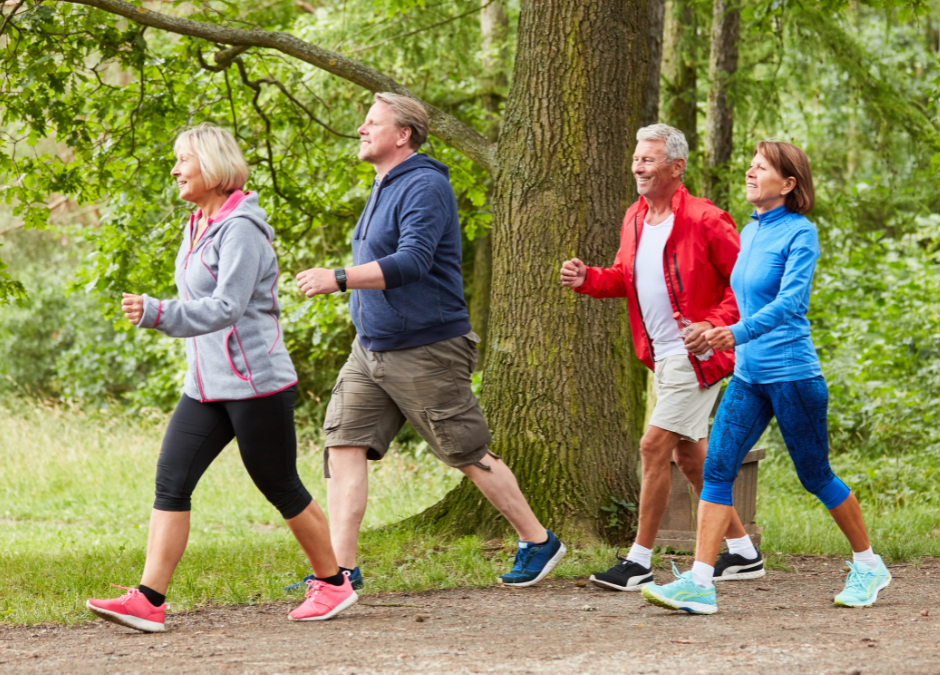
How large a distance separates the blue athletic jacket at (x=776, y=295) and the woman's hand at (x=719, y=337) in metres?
0.06

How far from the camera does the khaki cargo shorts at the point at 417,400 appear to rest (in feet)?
14.1

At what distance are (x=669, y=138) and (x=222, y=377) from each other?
A: 220 centimetres

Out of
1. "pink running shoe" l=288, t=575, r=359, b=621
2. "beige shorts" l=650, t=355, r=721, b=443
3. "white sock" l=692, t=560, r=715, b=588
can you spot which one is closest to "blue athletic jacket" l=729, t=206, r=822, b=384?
"beige shorts" l=650, t=355, r=721, b=443

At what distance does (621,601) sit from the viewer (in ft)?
14.1

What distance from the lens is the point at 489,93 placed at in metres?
12.9

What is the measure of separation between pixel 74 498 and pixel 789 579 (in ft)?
25.1

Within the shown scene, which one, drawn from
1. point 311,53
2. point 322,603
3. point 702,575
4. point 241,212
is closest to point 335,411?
point 322,603

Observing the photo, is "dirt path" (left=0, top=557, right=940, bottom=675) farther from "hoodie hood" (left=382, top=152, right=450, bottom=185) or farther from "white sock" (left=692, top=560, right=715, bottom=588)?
"hoodie hood" (left=382, top=152, right=450, bottom=185)

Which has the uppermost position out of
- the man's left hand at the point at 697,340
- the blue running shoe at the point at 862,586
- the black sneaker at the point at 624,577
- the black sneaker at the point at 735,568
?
the man's left hand at the point at 697,340

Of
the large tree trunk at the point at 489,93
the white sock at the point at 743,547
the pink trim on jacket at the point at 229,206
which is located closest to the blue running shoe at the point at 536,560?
the white sock at the point at 743,547

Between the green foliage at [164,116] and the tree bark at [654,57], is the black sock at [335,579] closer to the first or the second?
the green foliage at [164,116]

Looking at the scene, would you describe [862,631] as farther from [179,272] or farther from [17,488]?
[17,488]

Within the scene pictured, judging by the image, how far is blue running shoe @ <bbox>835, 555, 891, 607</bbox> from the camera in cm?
411

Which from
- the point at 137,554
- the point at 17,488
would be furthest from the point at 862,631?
the point at 17,488
